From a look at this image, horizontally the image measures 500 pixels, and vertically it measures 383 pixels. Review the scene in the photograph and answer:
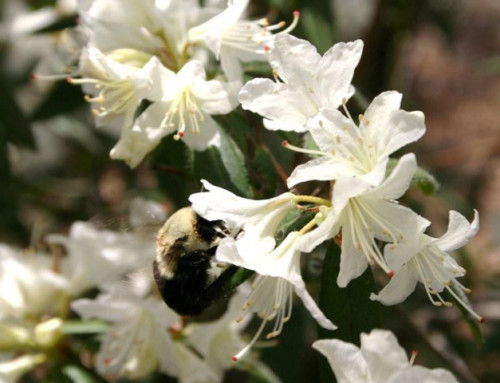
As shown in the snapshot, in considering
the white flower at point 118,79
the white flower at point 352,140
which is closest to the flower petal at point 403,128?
the white flower at point 352,140

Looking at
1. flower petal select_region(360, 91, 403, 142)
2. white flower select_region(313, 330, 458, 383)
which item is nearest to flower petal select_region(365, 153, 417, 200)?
flower petal select_region(360, 91, 403, 142)

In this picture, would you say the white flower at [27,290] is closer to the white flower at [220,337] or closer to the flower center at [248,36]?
the white flower at [220,337]

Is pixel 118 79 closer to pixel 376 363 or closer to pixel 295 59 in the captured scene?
pixel 295 59

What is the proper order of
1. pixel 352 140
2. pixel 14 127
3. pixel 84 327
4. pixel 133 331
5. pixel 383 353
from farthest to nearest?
pixel 14 127 → pixel 84 327 → pixel 133 331 → pixel 352 140 → pixel 383 353

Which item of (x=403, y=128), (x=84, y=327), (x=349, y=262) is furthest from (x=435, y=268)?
(x=84, y=327)

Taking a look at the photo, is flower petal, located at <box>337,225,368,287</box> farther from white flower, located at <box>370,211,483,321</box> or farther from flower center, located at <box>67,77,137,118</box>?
flower center, located at <box>67,77,137,118</box>

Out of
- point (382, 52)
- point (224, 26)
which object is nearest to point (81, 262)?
point (224, 26)
